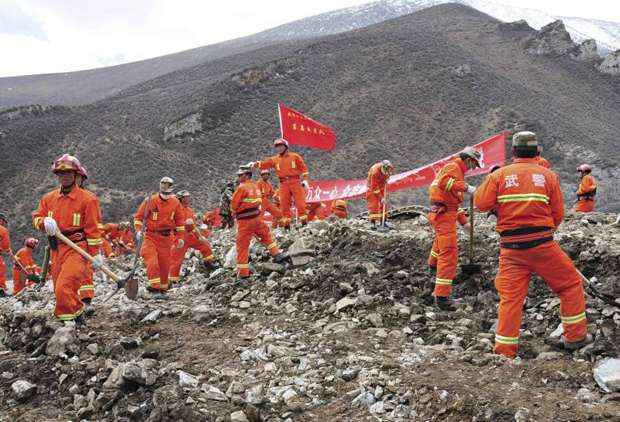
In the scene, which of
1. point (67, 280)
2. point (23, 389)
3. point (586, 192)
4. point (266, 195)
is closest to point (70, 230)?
point (67, 280)

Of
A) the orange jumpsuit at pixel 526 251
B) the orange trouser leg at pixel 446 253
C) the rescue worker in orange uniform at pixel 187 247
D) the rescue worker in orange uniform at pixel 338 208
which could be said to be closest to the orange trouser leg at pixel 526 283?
the orange jumpsuit at pixel 526 251

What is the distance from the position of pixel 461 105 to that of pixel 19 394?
3500cm

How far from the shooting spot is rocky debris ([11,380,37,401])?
4.32 m

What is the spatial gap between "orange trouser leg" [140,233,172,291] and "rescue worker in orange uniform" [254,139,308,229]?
2750 millimetres

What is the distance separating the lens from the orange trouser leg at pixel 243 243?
7766 mm

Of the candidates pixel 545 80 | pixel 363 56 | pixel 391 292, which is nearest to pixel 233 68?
pixel 363 56

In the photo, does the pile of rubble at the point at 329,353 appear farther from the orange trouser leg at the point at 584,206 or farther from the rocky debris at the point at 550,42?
the rocky debris at the point at 550,42

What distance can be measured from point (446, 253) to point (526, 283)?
5.16 ft

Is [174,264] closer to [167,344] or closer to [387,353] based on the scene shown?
[167,344]

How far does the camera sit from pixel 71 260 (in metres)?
5.30

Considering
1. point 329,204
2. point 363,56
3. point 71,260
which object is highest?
point 363,56

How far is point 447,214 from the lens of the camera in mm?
6055

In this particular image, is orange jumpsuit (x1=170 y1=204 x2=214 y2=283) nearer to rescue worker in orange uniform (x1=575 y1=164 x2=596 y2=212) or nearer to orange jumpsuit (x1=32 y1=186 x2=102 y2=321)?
orange jumpsuit (x1=32 y1=186 x2=102 y2=321)

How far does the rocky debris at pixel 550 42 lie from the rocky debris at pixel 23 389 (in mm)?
48675
